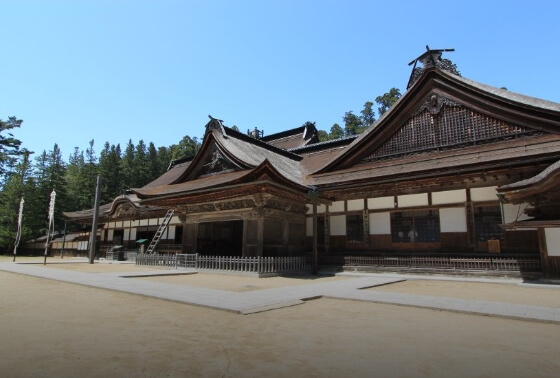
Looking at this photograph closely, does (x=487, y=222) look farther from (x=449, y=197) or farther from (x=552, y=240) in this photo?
(x=552, y=240)

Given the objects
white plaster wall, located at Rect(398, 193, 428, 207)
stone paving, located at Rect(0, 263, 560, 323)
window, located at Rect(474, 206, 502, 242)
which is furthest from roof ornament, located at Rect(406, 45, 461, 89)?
stone paving, located at Rect(0, 263, 560, 323)

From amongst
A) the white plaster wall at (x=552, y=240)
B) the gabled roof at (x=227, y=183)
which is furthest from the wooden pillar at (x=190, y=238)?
the white plaster wall at (x=552, y=240)

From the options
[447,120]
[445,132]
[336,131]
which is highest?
[336,131]

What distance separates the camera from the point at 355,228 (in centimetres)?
1781

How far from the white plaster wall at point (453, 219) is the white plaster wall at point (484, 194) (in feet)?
2.30

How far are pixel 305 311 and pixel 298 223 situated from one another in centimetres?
1182

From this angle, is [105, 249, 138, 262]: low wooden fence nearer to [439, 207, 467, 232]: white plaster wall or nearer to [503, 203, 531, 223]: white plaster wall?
[439, 207, 467, 232]: white plaster wall

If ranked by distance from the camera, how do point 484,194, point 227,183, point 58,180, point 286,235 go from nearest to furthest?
point 484,194
point 227,183
point 286,235
point 58,180

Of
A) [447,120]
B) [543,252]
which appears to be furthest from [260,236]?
[543,252]

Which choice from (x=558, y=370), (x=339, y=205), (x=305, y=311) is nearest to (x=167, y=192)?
(x=339, y=205)

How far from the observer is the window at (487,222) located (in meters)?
14.1

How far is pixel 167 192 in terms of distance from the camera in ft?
63.9

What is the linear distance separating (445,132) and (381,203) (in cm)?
486

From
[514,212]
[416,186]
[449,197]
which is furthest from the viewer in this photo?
[416,186]
